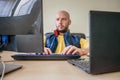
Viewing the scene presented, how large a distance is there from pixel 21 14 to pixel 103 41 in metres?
0.41

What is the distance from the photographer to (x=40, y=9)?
0.90m

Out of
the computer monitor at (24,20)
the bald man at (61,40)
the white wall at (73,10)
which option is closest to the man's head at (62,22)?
the bald man at (61,40)

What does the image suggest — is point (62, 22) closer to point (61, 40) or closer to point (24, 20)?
point (61, 40)

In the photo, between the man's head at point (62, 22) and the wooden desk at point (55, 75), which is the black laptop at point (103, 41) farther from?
the man's head at point (62, 22)

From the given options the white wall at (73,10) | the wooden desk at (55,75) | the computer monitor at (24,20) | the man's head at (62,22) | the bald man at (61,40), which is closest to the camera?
the wooden desk at (55,75)

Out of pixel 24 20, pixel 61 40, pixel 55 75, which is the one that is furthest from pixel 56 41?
pixel 55 75

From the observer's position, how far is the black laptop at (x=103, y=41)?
720 millimetres

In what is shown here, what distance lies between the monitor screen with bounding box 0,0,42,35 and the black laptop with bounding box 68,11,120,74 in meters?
0.31

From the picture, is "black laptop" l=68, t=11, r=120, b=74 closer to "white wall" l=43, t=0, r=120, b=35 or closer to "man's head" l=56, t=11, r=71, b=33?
"man's head" l=56, t=11, r=71, b=33

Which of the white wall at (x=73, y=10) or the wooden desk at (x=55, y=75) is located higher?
the white wall at (x=73, y=10)

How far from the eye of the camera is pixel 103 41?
0.74 meters

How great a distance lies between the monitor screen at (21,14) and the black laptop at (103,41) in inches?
12.2

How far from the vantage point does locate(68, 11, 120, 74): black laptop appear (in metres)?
0.72

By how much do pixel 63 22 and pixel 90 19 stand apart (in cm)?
176
